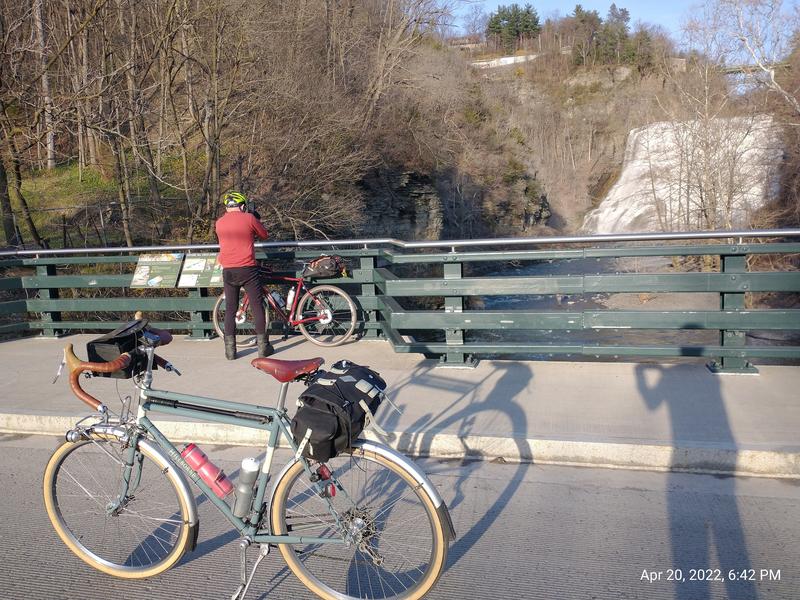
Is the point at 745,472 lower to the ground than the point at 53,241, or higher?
lower

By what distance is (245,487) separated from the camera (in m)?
3.41

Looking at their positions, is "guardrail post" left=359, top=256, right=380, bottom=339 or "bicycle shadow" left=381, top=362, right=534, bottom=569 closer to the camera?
"bicycle shadow" left=381, top=362, right=534, bottom=569

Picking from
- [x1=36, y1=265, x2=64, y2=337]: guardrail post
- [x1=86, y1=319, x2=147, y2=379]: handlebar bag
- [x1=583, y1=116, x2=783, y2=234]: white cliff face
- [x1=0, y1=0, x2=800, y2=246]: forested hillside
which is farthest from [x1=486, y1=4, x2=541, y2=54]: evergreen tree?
[x1=86, y1=319, x2=147, y2=379]: handlebar bag

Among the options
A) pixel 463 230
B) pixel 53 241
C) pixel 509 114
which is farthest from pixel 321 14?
pixel 509 114

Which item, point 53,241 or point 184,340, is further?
point 53,241

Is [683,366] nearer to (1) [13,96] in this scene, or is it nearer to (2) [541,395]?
(2) [541,395]

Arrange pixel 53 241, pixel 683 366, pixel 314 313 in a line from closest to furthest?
1. pixel 683 366
2. pixel 314 313
3. pixel 53 241

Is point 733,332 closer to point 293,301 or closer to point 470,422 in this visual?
point 470,422

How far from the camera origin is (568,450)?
5125mm

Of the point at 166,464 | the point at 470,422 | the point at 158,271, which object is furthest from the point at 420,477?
the point at 158,271

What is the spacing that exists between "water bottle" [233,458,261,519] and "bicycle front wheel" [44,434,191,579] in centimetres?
39

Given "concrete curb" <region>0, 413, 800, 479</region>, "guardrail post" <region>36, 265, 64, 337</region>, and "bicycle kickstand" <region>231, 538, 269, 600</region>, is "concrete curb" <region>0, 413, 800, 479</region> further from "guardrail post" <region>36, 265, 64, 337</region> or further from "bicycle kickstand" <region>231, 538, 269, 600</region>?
"guardrail post" <region>36, 265, 64, 337</region>

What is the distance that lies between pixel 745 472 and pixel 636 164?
1534 inches

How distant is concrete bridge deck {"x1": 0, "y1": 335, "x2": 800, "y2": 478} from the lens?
16.5 ft
